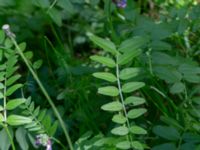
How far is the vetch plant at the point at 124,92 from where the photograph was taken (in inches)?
52.1

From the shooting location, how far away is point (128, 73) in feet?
4.63

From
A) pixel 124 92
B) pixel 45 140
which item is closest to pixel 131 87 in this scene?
pixel 124 92

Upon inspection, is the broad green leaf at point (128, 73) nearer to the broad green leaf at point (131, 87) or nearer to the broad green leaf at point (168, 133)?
the broad green leaf at point (131, 87)

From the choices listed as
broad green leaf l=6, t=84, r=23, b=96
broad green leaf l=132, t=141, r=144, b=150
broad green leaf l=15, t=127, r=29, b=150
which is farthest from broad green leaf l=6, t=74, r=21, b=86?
broad green leaf l=132, t=141, r=144, b=150

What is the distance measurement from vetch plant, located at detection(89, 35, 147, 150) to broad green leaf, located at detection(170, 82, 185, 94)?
0.11 meters

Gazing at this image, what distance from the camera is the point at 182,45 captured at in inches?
72.4

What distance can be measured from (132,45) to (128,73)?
0.27ft

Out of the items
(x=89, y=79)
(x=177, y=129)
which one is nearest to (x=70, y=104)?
(x=89, y=79)

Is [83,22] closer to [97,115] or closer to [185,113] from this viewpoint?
[97,115]

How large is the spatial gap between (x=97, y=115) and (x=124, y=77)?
26 cm

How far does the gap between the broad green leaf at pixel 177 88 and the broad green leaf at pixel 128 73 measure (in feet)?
0.37

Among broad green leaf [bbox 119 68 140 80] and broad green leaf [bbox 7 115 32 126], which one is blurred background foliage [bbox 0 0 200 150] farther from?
broad green leaf [bbox 7 115 32 126]

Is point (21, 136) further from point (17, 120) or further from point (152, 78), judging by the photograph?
point (152, 78)

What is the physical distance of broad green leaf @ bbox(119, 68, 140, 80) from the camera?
1.40 m
